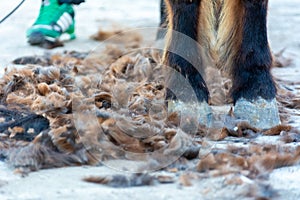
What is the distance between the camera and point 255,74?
382cm

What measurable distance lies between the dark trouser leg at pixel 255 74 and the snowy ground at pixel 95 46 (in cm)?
62

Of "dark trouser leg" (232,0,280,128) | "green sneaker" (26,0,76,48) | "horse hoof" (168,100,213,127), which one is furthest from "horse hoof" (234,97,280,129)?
"green sneaker" (26,0,76,48)

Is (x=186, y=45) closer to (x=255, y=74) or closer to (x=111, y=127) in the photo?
(x=255, y=74)

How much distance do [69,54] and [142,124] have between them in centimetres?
207

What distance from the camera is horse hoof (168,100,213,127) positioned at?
12.1 ft

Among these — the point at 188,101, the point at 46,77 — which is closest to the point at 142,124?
the point at 188,101

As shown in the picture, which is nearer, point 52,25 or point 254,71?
point 254,71

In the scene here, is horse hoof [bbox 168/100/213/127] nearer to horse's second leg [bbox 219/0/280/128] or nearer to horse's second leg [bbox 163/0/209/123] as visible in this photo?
horse's second leg [bbox 163/0/209/123]

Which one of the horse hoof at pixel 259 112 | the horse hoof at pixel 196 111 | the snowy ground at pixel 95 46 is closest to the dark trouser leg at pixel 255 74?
the horse hoof at pixel 259 112

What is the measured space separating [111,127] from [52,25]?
107 inches

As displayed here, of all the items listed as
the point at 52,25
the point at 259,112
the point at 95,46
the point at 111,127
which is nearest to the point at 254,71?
the point at 259,112

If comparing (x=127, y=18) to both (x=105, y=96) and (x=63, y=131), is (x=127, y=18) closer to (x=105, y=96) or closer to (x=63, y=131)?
(x=105, y=96)

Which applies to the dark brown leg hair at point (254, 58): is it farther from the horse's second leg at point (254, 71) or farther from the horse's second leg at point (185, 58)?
the horse's second leg at point (185, 58)

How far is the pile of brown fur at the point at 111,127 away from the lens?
3.21m
